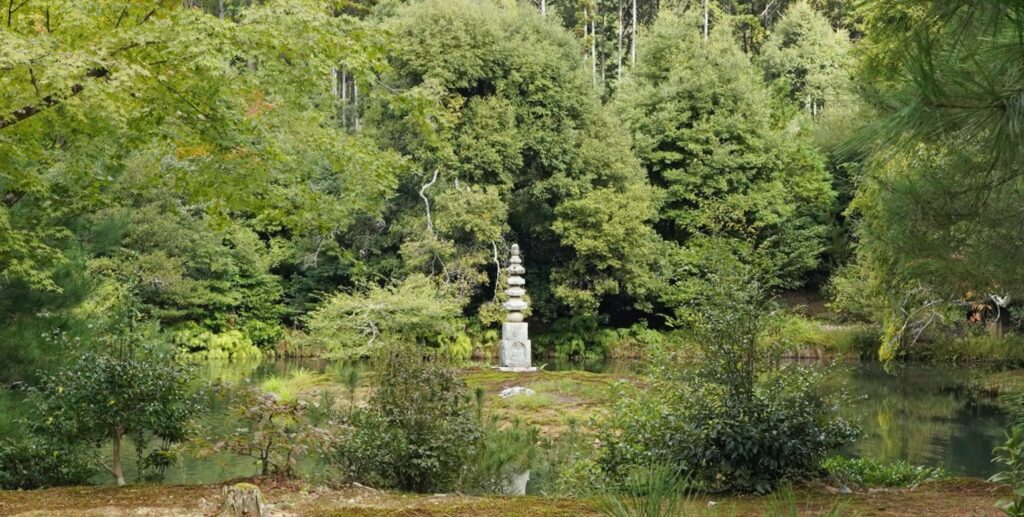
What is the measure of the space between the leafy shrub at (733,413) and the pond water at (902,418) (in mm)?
520

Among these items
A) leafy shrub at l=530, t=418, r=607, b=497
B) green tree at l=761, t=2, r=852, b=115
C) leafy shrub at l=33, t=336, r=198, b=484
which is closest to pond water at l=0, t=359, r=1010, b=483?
leafy shrub at l=33, t=336, r=198, b=484

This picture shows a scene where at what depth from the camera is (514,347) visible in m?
17.5

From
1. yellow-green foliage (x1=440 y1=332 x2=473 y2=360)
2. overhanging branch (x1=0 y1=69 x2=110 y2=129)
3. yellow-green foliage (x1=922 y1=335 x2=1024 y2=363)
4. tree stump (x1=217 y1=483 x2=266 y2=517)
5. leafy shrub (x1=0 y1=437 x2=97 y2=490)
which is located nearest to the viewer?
tree stump (x1=217 y1=483 x2=266 y2=517)

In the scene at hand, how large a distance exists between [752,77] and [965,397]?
1267 cm

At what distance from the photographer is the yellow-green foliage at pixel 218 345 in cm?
2092

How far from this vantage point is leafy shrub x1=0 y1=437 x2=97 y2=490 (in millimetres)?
5832

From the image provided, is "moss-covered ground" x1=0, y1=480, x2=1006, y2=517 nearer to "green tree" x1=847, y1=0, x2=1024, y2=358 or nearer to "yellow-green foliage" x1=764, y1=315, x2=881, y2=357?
"green tree" x1=847, y1=0, x2=1024, y2=358

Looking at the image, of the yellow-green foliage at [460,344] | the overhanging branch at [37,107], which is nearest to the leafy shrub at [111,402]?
the overhanging branch at [37,107]

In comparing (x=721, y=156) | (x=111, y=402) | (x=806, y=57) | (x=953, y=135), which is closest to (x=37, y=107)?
(x=111, y=402)

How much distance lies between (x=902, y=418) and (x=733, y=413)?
9.92 metres

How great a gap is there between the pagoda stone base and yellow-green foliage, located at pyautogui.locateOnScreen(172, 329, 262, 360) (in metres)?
6.96

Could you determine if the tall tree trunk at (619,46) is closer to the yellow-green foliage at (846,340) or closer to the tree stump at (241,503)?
the yellow-green foliage at (846,340)

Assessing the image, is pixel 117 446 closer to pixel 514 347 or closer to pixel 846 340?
pixel 514 347

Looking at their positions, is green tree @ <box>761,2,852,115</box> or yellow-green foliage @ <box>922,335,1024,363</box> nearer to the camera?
yellow-green foliage @ <box>922,335,1024,363</box>
